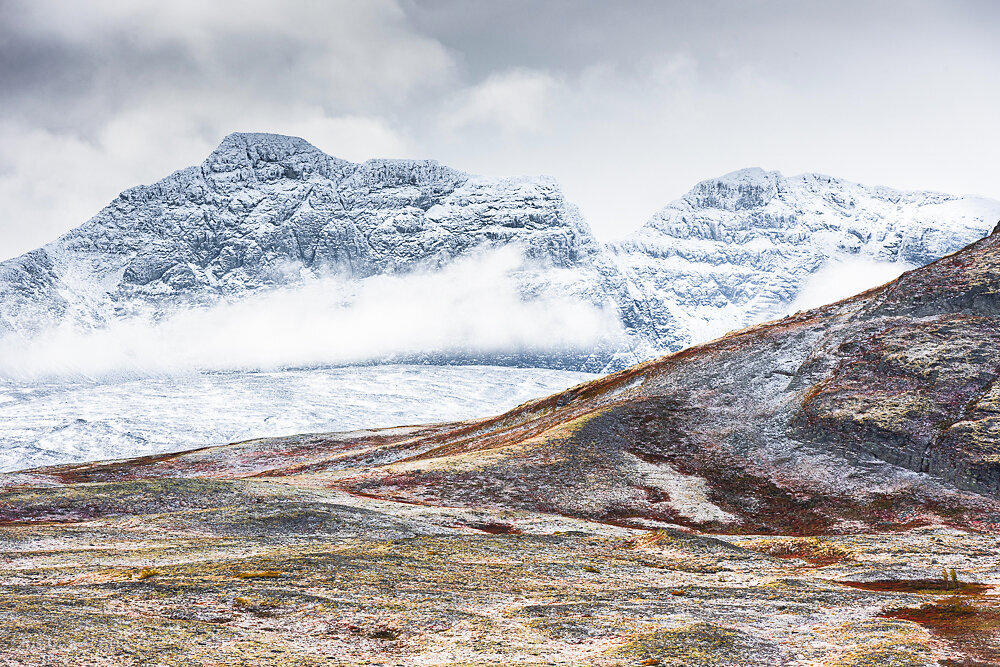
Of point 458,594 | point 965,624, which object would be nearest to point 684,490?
point 965,624

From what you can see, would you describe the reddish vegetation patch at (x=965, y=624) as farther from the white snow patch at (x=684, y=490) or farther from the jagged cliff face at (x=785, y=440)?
the white snow patch at (x=684, y=490)

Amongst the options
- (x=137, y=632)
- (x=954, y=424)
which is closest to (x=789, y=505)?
(x=954, y=424)

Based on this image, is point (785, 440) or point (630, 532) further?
point (785, 440)

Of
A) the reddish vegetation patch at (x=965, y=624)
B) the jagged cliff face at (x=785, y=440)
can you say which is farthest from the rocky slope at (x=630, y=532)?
the jagged cliff face at (x=785, y=440)

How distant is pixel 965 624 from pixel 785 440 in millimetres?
50126

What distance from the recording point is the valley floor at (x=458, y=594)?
18.1 m

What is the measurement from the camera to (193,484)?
52344 mm

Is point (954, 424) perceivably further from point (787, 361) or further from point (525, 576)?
point (525, 576)

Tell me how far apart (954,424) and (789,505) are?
16.8 meters

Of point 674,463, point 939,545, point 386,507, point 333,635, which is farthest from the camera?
point 674,463

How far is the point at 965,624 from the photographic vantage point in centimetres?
2222

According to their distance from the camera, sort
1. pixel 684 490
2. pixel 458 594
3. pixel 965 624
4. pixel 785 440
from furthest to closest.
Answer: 1. pixel 785 440
2. pixel 684 490
3. pixel 458 594
4. pixel 965 624

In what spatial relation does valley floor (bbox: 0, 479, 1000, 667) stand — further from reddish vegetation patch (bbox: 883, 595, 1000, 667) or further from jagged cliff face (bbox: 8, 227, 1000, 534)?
jagged cliff face (bbox: 8, 227, 1000, 534)

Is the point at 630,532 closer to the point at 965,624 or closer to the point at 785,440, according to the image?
the point at 965,624
